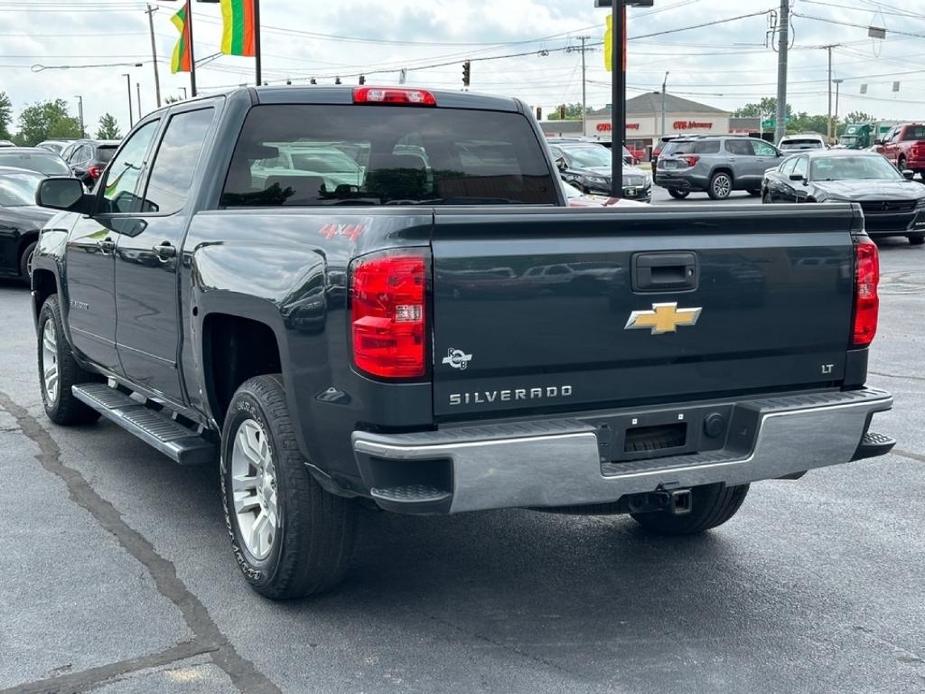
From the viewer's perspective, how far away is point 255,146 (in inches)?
210

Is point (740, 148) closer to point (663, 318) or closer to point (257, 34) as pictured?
point (257, 34)

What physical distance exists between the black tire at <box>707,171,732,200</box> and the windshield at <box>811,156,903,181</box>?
41.8ft

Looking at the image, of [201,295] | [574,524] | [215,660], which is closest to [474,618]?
[215,660]

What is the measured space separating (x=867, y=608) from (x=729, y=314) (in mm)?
1273

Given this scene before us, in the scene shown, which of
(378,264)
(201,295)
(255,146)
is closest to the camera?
(378,264)

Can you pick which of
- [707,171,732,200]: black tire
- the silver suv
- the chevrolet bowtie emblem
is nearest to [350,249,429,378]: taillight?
the chevrolet bowtie emblem

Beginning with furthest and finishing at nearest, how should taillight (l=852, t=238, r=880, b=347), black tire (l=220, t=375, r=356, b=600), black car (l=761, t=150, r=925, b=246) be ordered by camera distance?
black car (l=761, t=150, r=925, b=246) < taillight (l=852, t=238, r=880, b=347) < black tire (l=220, t=375, r=356, b=600)

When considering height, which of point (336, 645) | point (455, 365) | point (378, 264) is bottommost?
point (336, 645)

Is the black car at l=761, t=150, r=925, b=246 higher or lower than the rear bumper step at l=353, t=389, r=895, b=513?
higher

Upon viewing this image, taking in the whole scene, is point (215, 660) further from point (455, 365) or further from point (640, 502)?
point (640, 502)

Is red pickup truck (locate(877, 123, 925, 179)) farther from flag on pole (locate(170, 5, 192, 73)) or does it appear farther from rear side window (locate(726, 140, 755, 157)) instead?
flag on pole (locate(170, 5, 192, 73))

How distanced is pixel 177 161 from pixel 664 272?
272 centimetres

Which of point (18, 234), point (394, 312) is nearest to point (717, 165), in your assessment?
point (18, 234)

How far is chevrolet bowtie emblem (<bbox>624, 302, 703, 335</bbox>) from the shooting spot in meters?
4.10
